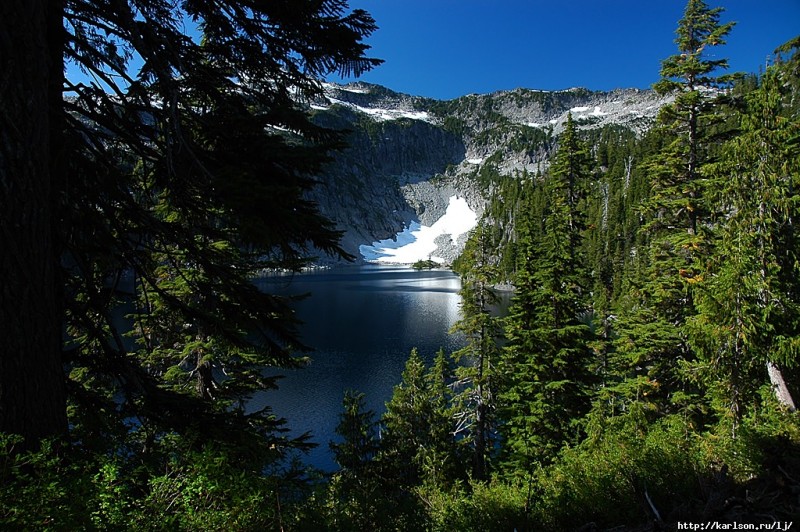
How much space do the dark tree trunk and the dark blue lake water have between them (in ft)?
10.9

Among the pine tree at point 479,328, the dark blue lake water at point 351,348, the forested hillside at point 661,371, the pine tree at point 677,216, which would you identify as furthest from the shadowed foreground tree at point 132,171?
the pine tree at point 479,328

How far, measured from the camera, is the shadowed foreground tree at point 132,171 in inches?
104

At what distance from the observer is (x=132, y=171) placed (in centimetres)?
469

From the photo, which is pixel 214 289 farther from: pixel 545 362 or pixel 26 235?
pixel 545 362

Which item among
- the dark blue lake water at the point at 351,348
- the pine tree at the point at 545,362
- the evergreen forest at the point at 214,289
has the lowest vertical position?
the dark blue lake water at the point at 351,348

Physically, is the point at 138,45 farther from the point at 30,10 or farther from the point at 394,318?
the point at 394,318

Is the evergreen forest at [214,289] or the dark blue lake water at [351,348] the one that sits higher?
the evergreen forest at [214,289]

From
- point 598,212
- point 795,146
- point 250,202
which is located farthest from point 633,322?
point 598,212

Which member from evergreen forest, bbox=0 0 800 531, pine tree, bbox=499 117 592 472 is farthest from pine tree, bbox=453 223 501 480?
evergreen forest, bbox=0 0 800 531

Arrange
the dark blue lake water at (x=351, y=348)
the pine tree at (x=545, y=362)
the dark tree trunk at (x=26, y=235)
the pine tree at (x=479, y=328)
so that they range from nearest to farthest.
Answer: the dark tree trunk at (x=26, y=235) < the pine tree at (x=545, y=362) < the pine tree at (x=479, y=328) < the dark blue lake water at (x=351, y=348)

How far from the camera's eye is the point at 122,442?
11.1 feet

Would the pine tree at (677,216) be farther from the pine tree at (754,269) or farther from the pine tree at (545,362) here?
the pine tree at (545,362)

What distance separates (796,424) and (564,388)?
309 inches

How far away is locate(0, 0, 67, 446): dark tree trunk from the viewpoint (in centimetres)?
254
